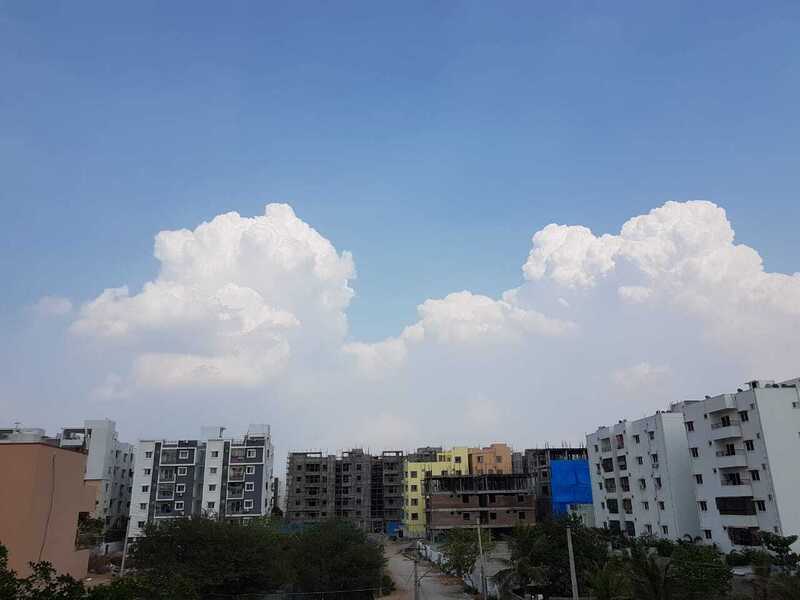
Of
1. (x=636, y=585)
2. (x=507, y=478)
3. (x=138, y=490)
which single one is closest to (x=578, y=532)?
(x=636, y=585)

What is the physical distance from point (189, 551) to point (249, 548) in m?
3.44

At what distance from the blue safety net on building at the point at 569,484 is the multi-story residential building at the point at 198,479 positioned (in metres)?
35.5

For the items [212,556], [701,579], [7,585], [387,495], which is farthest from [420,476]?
[7,585]

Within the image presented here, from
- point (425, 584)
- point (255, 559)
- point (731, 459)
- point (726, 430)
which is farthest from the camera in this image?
point (425, 584)

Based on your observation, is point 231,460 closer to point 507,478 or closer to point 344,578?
point 507,478

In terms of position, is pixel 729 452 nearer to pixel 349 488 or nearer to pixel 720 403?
pixel 720 403

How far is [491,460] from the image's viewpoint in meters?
91.4

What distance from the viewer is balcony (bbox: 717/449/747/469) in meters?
43.9

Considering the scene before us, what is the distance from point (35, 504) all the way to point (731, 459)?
44058 mm

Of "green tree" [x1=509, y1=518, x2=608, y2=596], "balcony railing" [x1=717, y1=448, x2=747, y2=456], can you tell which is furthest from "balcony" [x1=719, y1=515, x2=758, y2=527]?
"green tree" [x1=509, y1=518, x2=608, y2=596]

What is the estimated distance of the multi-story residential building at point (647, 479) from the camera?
52594 millimetres

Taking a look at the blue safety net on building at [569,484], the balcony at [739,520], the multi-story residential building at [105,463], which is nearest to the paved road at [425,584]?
the balcony at [739,520]

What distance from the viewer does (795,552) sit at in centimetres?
3822

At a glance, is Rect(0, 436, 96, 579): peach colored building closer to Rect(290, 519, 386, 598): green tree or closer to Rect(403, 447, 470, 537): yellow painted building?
Rect(290, 519, 386, 598): green tree
